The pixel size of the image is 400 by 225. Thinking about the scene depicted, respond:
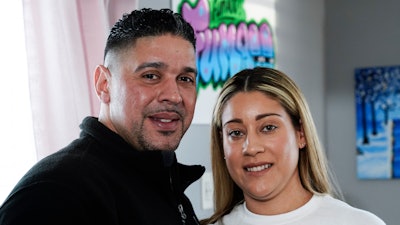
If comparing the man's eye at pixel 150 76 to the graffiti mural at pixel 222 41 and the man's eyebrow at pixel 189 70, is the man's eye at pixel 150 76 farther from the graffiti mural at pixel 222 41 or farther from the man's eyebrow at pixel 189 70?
the graffiti mural at pixel 222 41

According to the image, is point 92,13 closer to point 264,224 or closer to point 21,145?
point 21,145

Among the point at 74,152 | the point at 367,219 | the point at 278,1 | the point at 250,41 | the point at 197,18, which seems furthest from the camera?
the point at 278,1

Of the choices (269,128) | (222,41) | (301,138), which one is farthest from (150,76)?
(222,41)

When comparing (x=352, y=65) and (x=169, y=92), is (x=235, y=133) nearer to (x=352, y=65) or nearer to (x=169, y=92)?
(x=169, y=92)

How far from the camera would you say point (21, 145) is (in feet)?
5.69

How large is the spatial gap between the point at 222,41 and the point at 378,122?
120 cm

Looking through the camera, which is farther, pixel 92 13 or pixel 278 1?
pixel 278 1

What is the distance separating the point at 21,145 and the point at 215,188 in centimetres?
59

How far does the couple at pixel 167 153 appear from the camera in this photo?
45.7 inches

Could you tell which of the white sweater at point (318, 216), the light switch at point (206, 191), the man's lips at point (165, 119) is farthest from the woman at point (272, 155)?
the light switch at point (206, 191)

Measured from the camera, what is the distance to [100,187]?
1.22m

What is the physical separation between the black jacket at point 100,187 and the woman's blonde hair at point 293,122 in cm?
27

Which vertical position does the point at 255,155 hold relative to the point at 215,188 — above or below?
above

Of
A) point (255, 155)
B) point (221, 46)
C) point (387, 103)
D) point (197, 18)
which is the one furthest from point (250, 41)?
point (255, 155)
